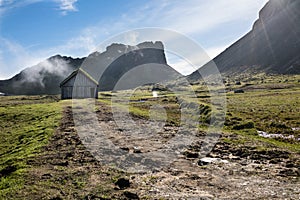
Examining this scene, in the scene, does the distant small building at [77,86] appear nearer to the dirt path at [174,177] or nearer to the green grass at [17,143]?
the green grass at [17,143]

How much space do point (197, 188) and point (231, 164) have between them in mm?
4292

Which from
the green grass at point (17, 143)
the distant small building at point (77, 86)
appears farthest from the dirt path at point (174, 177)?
the distant small building at point (77, 86)

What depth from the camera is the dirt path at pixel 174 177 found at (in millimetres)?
10352

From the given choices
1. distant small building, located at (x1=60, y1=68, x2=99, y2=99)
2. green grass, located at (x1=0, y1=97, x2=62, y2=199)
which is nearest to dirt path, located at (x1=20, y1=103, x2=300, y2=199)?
green grass, located at (x1=0, y1=97, x2=62, y2=199)

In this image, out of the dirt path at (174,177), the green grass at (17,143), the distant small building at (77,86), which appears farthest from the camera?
the distant small building at (77,86)

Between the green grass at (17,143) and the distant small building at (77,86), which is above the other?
the distant small building at (77,86)

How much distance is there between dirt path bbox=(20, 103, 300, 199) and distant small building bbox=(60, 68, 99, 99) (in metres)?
43.0

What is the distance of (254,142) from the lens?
798 inches

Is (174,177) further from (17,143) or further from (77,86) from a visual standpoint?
(77,86)

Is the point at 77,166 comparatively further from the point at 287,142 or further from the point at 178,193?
the point at 287,142

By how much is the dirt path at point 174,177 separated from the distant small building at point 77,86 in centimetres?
4304

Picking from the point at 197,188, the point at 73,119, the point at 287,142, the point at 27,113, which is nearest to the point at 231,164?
the point at 197,188

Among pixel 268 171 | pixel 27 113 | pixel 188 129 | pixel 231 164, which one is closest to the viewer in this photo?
pixel 268 171

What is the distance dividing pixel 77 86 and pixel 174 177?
50.1 meters
